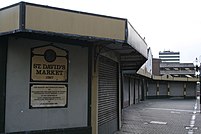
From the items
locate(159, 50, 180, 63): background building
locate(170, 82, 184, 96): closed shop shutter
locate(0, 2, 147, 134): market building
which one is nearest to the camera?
locate(0, 2, 147, 134): market building

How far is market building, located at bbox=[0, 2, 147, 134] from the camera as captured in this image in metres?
6.86

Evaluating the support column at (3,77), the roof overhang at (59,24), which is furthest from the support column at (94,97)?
the support column at (3,77)

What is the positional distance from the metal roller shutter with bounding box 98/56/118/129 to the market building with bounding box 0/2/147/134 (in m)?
0.38

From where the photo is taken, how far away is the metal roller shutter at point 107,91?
1015 cm

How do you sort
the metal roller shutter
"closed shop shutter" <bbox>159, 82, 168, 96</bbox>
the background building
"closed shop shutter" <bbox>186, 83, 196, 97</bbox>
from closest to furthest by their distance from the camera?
the metal roller shutter, "closed shop shutter" <bbox>159, 82, 168, 96</bbox>, "closed shop shutter" <bbox>186, 83, 196, 97</bbox>, the background building

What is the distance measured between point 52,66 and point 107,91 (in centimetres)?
336

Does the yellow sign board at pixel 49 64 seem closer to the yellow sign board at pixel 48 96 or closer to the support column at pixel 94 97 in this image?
the yellow sign board at pixel 48 96

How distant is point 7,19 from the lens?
22.4ft

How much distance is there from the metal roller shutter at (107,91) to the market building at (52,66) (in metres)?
0.38

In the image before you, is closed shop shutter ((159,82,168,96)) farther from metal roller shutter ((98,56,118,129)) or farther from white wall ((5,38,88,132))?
white wall ((5,38,88,132))

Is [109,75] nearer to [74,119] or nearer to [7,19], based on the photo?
[74,119]

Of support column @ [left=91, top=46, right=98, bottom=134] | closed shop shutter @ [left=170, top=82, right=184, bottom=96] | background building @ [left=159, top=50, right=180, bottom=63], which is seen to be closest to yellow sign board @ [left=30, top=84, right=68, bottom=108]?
support column @ [left=91, top=46, right=98, bottom=134]

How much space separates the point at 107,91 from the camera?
1118 cm

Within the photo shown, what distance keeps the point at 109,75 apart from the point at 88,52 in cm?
264
